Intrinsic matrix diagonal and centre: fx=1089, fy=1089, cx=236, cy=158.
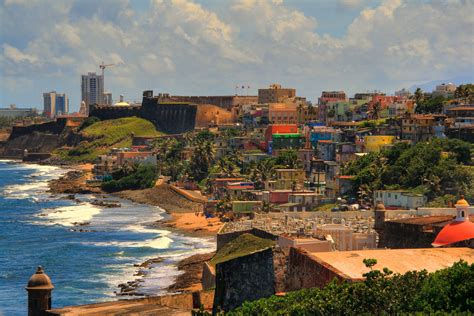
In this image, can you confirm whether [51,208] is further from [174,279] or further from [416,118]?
[174,279]

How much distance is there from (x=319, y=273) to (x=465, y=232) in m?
7.37

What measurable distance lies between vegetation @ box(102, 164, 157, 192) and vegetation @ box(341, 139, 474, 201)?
40110 millimetres

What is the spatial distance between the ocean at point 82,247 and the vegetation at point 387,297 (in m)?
22.5

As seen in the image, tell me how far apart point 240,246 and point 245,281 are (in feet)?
48.3

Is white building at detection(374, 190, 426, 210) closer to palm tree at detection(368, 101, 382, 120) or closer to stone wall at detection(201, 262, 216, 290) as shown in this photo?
stone wall at detection(201, 262, 216, 290)

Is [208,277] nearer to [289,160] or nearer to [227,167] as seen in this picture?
[289,160]

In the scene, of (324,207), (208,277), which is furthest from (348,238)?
(324,207)

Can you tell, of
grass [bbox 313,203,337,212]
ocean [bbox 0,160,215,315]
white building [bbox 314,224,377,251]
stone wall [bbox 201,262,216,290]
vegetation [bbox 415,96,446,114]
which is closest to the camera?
Answer: white building [bbox 314,224,377,251]

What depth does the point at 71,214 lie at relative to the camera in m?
99.9

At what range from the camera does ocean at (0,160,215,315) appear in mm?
57875

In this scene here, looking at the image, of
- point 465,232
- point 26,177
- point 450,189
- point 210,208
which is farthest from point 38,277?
point 26,177

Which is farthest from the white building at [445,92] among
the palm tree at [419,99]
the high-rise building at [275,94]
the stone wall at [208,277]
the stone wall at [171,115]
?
the stone wall at [208,277]

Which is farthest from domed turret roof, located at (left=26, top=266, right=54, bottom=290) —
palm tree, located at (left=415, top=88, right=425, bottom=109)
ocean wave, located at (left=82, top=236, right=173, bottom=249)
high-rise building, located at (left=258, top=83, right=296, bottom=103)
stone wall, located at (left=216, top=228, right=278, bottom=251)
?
high-rise building, located at (left=258, top=83, right=296, bottom=103)

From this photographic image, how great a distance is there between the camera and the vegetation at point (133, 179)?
123 metres
